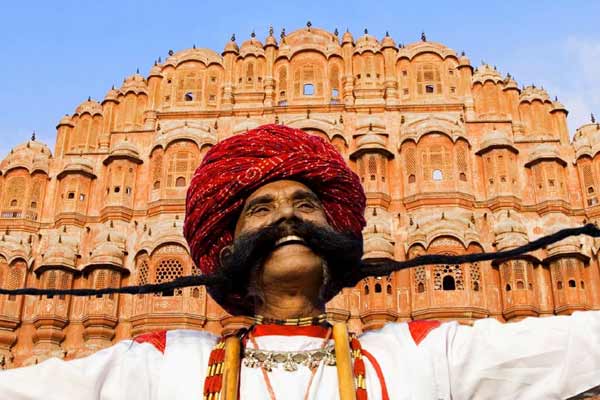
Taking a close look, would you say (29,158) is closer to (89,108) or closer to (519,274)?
(89,108)

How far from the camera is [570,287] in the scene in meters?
15.5

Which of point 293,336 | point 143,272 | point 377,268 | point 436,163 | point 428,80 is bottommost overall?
point 293,336

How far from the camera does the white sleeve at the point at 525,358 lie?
1.84 metres

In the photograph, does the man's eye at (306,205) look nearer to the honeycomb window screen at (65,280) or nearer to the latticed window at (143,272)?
the latticed window at (143,272)

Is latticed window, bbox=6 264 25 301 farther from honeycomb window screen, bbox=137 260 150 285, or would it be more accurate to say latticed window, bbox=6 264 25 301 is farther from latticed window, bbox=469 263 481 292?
latticed window, bbox=469 263 481 292

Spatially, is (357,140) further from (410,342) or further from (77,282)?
(410,342)

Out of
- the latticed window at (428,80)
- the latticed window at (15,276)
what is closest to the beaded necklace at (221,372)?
the latticed window at (15,276)

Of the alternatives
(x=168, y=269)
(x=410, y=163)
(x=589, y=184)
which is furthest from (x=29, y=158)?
(x=589, y=184)

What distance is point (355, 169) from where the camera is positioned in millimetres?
17141

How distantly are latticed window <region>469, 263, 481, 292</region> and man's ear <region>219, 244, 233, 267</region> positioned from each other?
1376 cm

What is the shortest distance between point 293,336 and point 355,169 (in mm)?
15086

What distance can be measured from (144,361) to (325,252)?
625 mm

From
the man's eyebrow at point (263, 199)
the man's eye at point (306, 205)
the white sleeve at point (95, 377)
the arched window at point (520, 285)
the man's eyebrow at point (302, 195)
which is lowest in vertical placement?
the white sleeve at point (95, 377)

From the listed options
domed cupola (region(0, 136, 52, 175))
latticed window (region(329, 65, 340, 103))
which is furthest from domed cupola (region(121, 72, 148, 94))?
latticed window (region(329, 65, 340, 103))
